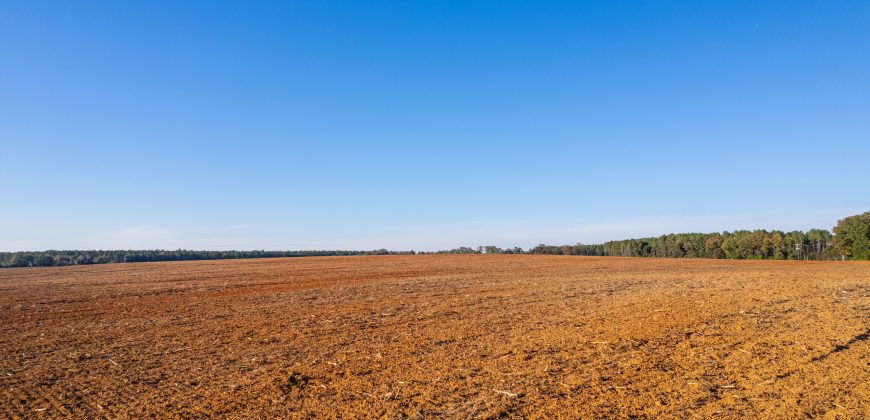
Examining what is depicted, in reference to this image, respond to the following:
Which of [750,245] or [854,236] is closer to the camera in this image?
[854,236]

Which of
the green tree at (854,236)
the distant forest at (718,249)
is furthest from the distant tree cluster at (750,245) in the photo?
the green tree at (854,236)

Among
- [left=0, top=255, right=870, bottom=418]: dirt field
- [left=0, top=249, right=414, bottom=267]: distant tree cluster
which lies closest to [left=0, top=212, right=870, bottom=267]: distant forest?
[left=0, top=249, right=414, bottom=267]: distant tree cluster

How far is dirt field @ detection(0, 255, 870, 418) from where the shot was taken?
22.0 ft

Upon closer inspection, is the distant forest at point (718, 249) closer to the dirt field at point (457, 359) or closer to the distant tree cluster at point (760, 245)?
the distant tree cluster at point (760, 245)

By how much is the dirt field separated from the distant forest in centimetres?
5576

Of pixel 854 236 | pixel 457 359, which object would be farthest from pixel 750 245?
pixel 457 359

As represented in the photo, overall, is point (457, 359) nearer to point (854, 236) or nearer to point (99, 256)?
point (854, 236)

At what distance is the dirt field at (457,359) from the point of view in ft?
22.0

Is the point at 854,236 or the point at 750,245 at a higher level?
the point at 854,236

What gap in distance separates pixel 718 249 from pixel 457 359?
9405cm

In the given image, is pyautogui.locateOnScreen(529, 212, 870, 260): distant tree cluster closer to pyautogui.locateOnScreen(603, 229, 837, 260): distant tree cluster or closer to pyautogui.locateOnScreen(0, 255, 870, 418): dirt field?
pyautogui.locateOnScreen(603, 229, 837, 260): distant tree cluster

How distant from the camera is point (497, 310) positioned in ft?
50.8

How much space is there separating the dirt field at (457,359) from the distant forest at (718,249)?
5576 centimetres

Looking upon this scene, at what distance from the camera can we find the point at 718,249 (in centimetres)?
8800
